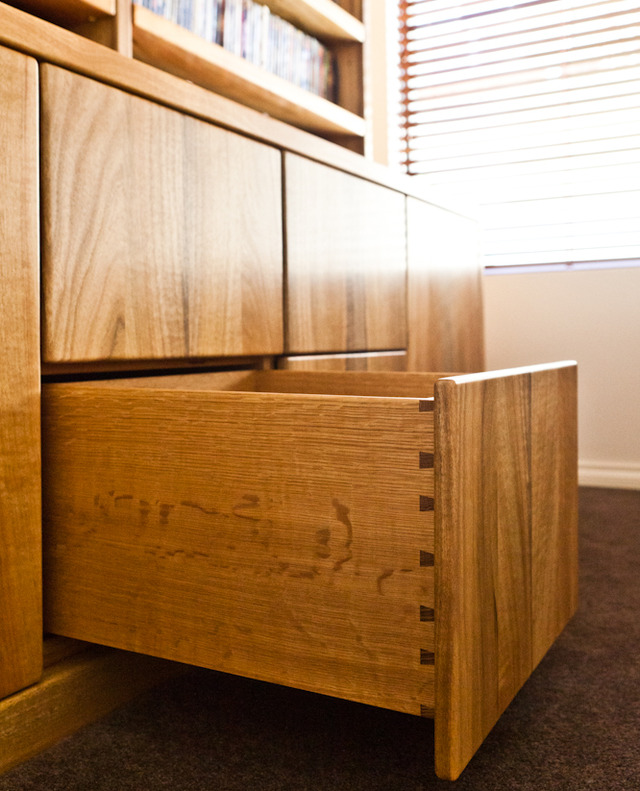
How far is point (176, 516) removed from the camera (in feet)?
2.12

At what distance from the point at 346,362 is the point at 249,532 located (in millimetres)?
708

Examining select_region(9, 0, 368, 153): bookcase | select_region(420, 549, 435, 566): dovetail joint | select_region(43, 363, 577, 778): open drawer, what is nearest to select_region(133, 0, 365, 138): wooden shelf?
select_region(9, 0, 368, 153): bookcase

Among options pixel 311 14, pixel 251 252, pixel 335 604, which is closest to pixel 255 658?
pixel 335 604

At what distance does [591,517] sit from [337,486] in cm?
125

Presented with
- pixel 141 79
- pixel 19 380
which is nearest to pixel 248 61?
pixel 141 79

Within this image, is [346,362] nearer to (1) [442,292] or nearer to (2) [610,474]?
(1) [442,292]

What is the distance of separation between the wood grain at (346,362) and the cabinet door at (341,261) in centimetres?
2

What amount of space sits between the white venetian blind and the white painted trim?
1.90ft

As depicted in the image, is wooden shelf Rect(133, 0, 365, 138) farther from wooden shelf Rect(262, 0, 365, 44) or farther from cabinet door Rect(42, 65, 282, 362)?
cabinet door Rect(42, 65, 282, 362)

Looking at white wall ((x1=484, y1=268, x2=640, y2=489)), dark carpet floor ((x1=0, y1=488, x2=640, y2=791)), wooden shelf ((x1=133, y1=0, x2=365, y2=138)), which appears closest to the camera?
dark carpet floor ((x1=0, y1=488, x2=640, y2=791))

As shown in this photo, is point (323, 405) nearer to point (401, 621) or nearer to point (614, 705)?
point (401, 621)

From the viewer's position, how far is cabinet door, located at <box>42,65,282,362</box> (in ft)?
2.43

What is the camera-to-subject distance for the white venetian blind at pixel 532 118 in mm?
2119

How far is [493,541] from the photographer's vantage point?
0.61 metres
